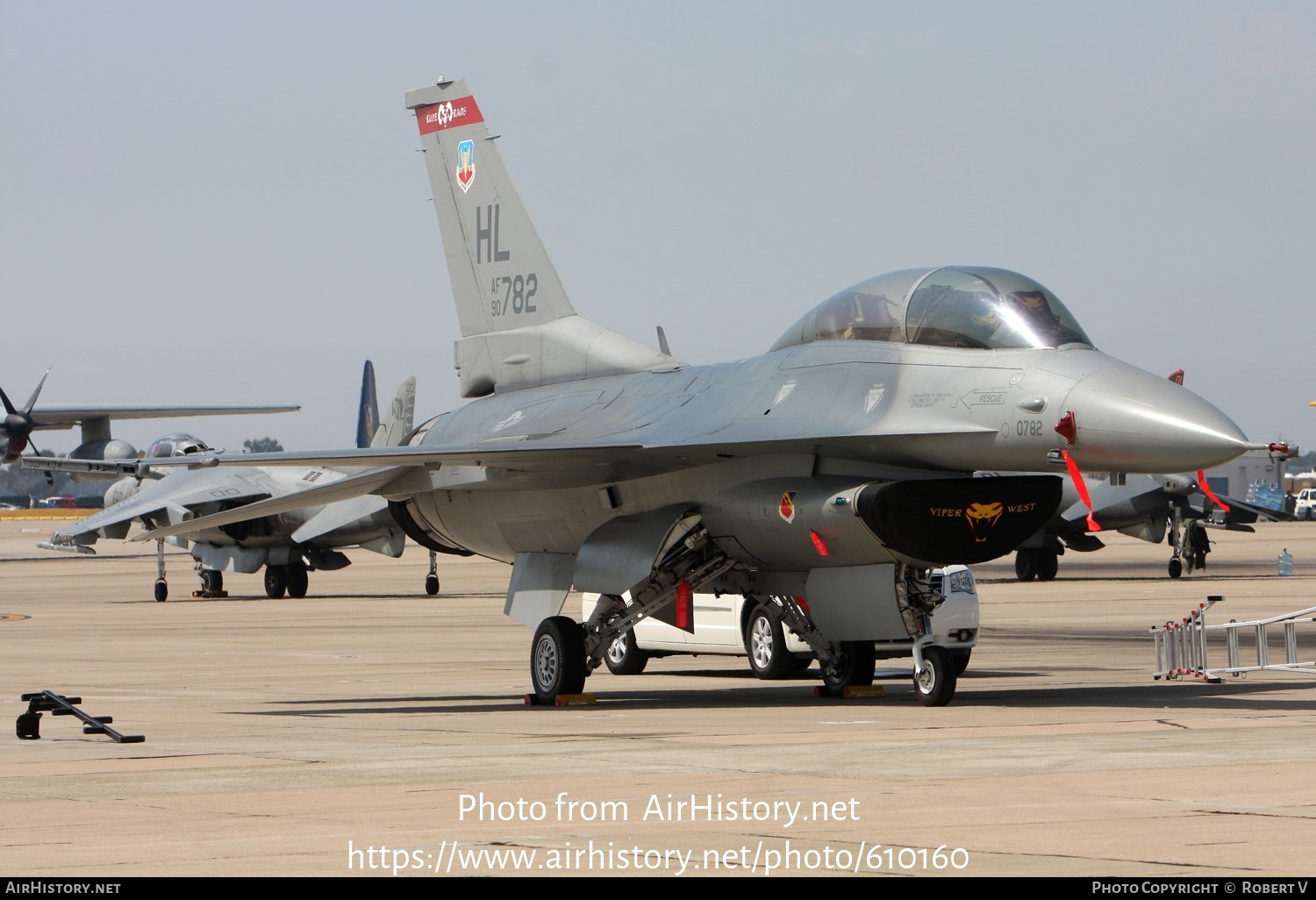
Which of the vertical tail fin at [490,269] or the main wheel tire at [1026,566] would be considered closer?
the vertical tail fin at [490,269]

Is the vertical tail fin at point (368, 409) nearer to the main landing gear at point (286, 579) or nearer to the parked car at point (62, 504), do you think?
the main landing gear at point (286, 579)

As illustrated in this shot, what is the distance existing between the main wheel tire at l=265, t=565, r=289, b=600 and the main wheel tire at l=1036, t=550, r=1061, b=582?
56.6 ft

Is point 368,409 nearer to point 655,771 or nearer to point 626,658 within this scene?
point 626,658

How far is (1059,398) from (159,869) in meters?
7.28

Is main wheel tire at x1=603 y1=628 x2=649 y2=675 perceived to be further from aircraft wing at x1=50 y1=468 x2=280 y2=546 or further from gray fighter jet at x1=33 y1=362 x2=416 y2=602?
aircraft wing at x1=50 y1=468 x2=280 y2=546

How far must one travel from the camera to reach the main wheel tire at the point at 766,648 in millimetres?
17641

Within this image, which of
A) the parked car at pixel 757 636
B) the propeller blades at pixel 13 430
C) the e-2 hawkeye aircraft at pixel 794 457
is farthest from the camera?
the propeller blades at pixel 13 430

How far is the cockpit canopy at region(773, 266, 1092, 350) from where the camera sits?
12.6 m

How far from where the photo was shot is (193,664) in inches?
806

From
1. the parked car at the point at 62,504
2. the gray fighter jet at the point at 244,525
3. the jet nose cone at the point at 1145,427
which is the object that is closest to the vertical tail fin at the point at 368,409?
the gray fighter jet at the point at 244,525

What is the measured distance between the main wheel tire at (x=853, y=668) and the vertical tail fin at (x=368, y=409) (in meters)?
28.0

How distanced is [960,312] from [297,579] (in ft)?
92.8

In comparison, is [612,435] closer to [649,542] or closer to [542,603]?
[649,542]
